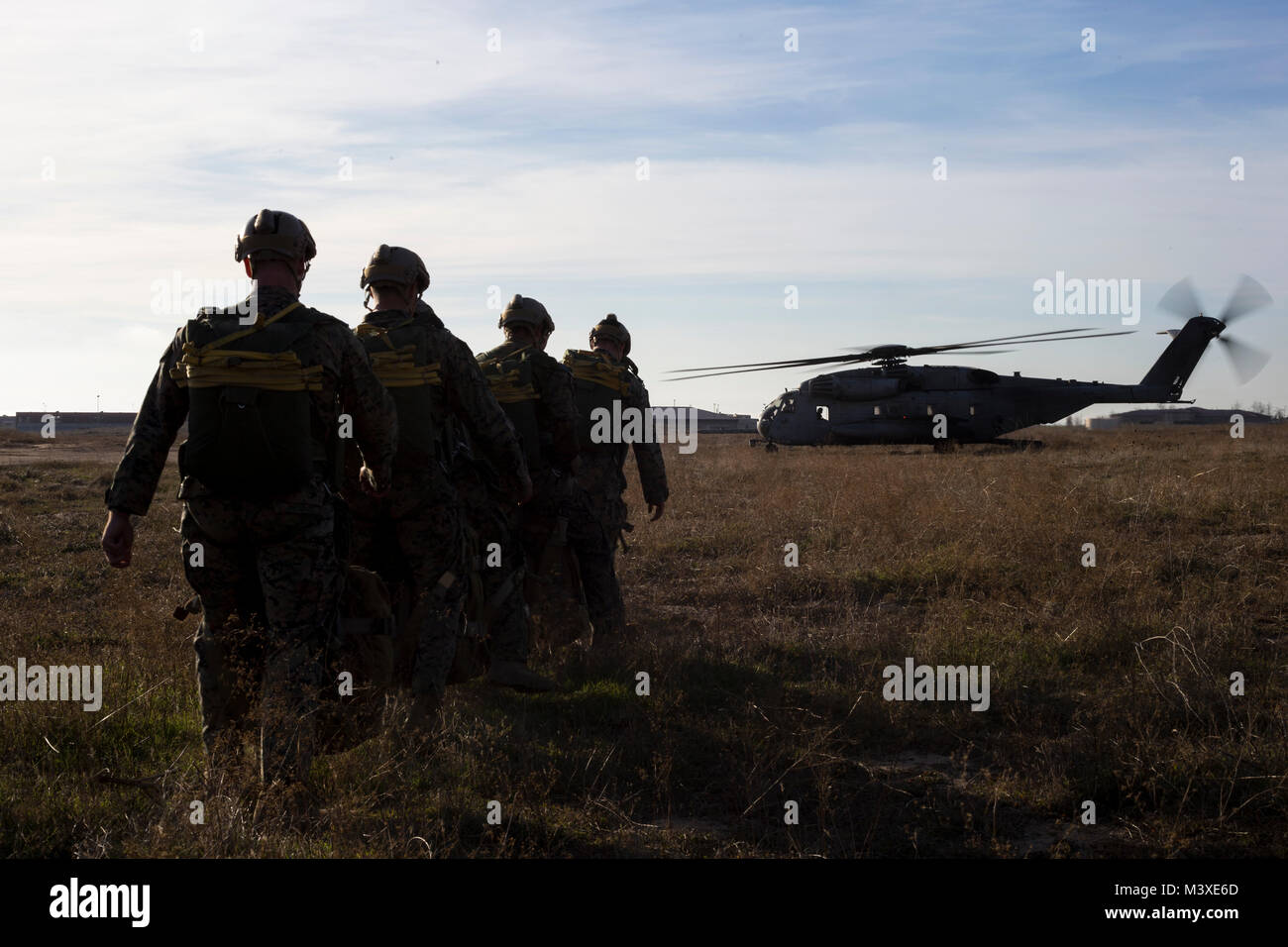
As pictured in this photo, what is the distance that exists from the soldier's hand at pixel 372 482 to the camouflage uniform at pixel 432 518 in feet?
0.16

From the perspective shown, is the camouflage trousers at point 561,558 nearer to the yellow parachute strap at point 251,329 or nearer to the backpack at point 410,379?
the backpack at point 410,379

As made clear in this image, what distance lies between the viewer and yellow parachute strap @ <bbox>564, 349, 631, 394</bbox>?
827cm

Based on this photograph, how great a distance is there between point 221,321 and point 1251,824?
177 inches

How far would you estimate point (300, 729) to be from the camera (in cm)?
437

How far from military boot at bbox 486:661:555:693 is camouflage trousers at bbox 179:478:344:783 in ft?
5.55

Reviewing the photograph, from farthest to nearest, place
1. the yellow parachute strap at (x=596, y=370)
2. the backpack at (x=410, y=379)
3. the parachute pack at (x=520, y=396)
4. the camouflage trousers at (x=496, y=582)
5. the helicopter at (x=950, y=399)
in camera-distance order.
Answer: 1. the helicopter at (x=950, y=399)
2. the yellow parachute strap at (x=596, y=370)
3. the parachute pack at (x=520, y=396)
4. the camouflage trousers at (x=496, y=582)
5. the backpack at (x=410, y=379)

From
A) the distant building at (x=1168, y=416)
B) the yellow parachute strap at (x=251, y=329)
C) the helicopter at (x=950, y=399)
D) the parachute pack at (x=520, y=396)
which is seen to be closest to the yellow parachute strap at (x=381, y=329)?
the yellow parachute strap at (x=251, y=329)

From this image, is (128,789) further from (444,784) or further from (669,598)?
(669,598)

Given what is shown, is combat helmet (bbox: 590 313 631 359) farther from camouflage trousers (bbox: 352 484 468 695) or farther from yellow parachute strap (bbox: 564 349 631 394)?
camouflage trousers (bbox: 352 484 468 695)

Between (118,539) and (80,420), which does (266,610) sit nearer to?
(118,539)

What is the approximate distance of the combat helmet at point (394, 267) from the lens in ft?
19.4

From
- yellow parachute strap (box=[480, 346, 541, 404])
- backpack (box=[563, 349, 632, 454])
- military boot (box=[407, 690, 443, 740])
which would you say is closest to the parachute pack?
yellow parachute strap (box=[480, 346, 541, 404])

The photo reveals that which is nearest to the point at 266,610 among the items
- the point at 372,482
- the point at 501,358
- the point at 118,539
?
the point at 118,539
